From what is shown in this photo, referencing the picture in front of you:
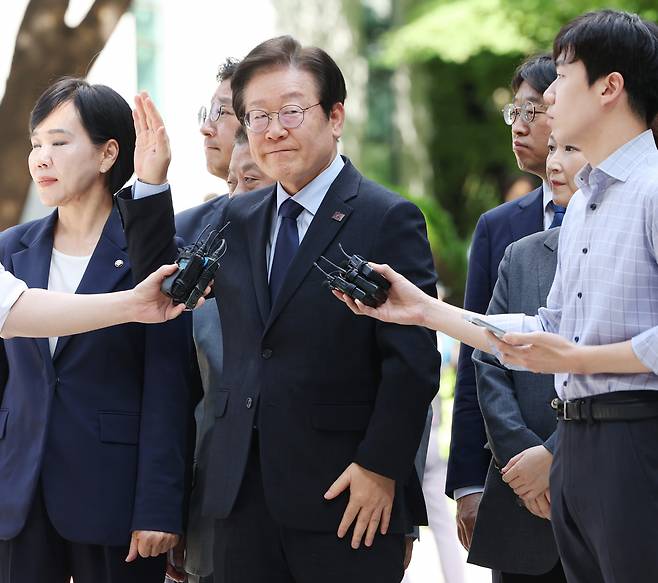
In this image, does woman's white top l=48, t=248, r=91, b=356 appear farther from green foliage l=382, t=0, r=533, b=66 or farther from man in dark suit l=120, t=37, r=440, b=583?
green foliage l=382, t=0, r=533, b=66

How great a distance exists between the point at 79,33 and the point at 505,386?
14.5 feet

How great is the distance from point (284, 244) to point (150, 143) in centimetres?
53

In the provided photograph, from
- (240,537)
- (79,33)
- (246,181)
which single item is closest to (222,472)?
(240,537)

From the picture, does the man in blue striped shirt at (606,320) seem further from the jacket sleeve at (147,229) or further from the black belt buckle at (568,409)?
the jacket sleeve at (147,229)

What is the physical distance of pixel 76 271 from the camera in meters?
4.08

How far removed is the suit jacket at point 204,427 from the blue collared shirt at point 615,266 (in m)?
1.27

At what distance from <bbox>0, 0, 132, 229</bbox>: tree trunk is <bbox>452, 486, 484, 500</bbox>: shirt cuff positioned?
3989 mm

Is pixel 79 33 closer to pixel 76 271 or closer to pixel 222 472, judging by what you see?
pixel 76 271

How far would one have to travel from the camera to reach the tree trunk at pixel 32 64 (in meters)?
7.32

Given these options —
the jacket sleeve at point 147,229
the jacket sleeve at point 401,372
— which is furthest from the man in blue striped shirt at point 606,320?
the jacket sleeve at point 147,229

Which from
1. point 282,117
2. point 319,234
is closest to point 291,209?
point 319,234

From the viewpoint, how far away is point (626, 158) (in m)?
3.14

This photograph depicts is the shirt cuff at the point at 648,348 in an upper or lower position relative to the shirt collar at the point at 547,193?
lower

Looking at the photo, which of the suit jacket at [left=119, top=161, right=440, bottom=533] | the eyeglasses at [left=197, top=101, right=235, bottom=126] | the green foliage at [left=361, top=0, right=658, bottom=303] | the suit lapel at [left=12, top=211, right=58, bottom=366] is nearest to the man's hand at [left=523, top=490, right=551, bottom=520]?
the suit jacket at [left=119, top=161, right=440, bottom=533]
